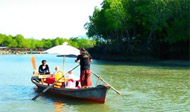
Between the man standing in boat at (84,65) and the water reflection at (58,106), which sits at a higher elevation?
the man standing in boat at (84,65)

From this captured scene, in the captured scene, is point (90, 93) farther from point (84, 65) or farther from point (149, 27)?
A: point (149, 27)

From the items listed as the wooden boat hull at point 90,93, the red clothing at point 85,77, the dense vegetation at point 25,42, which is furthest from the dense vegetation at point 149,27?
the dense vegetation at point 25,42

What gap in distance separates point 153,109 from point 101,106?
214 centimetres

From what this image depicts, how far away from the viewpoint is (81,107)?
45.4ft

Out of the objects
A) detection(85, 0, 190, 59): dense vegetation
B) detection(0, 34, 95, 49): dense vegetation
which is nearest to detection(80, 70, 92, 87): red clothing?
detection(85, 0, 190, 59): dense vegetation

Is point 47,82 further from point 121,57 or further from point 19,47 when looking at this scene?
point 19,47

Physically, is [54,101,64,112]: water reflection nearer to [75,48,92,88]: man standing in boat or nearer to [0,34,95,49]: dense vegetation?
[75,48,92,88]: man standing in boat

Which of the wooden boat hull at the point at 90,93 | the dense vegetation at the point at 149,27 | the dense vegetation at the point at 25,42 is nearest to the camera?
the wooden boat hull at the point at 90,93

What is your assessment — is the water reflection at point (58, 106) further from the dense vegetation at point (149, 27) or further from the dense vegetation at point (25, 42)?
the dense vegetation at point (25, 42)

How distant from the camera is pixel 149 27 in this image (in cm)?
5409

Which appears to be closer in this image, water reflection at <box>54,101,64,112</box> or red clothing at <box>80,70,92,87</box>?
water reflection at <box>54,101,64,112</box>

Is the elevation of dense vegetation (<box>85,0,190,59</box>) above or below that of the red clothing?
above

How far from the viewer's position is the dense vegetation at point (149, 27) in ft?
163

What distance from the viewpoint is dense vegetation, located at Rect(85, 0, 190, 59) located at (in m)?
49.7
